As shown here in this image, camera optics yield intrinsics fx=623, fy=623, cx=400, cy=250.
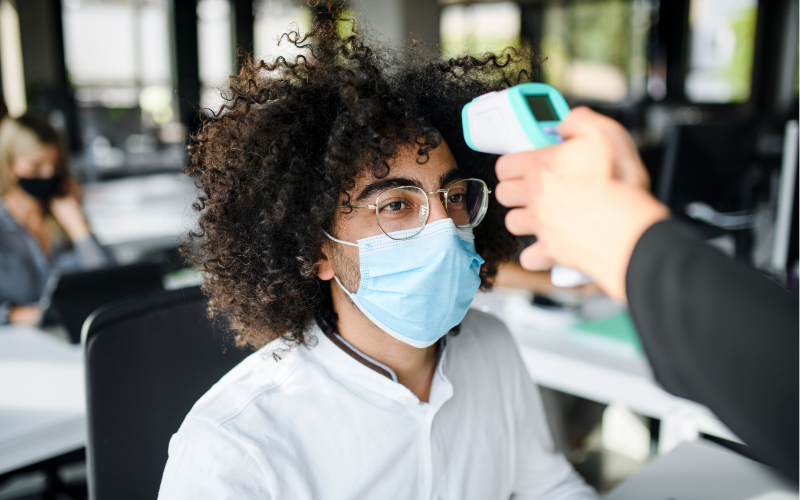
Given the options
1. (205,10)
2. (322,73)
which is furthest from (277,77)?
(205,10)

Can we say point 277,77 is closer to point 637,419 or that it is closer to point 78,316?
point 78,316

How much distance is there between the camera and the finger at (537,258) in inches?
27.0

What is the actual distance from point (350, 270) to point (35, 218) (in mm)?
2636

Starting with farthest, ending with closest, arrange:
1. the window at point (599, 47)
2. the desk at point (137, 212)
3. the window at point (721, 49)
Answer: the window at point (599, 47), the window at point (721, 49), the desk at point (137, 212)

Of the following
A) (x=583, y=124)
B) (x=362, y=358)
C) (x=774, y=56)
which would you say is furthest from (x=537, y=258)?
(x=774, y=56)

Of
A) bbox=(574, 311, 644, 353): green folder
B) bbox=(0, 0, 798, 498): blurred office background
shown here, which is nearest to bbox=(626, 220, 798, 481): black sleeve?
bbox=(574, 311, 644, 353): green folder

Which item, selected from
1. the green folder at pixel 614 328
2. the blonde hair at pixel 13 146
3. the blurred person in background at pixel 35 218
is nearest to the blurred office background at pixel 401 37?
the blurred person in background at pixel 35 218

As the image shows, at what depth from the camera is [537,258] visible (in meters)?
0.70

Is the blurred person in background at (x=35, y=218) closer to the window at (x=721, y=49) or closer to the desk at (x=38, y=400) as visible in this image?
the desk at (x=38, y=400)

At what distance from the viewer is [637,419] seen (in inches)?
99.4

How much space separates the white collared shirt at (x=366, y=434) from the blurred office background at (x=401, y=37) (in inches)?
62.4

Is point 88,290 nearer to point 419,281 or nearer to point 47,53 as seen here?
point 419,281

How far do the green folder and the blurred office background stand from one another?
2.50ft

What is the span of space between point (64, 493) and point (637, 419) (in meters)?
2.29
